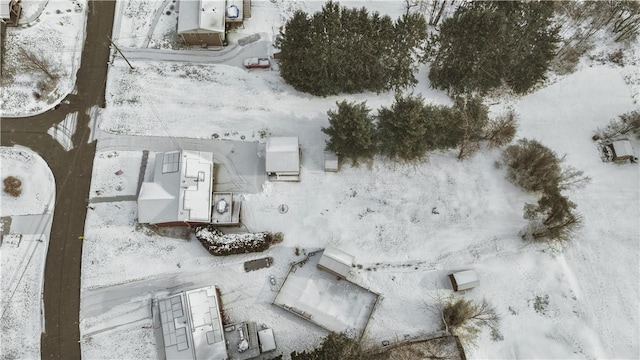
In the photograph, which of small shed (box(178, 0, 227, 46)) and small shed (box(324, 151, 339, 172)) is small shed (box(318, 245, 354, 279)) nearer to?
small shed (box(324, 151, 339, 172))

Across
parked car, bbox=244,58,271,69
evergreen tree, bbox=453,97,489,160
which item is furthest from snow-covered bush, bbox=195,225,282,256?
evergreen tree, bbox=453,97,489,160

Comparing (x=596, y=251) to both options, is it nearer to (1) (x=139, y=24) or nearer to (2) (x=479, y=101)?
(2) (x=479, y=101)

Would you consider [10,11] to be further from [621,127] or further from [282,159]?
[621,127]

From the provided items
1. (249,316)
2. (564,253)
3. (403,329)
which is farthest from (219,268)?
(564,253)

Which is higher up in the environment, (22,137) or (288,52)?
(288,52)

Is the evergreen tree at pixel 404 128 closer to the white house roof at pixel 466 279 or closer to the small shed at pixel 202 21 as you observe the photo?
the white house roof at pixel 466 279

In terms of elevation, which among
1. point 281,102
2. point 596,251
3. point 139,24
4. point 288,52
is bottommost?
point 596,251
